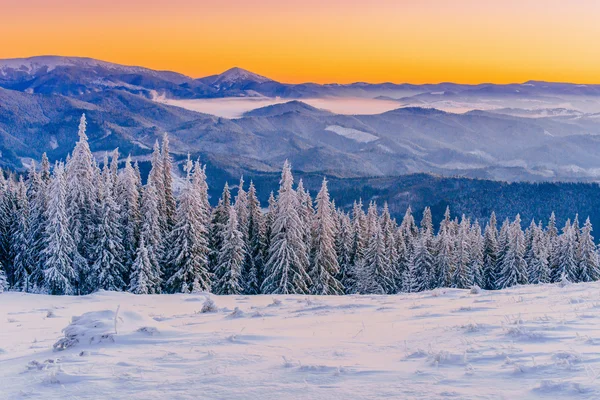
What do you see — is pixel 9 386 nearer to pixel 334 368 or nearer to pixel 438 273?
pixel 334 368

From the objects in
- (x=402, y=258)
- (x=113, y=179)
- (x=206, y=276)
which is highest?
(x=113, y=179)

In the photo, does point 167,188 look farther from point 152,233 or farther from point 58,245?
point 58,245

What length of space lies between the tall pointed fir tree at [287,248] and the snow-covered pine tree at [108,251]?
11.5 meters

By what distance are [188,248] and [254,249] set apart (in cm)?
911

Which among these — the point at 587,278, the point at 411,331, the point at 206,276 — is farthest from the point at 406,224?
the point at 411,331

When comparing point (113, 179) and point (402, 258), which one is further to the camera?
point (402, 258)

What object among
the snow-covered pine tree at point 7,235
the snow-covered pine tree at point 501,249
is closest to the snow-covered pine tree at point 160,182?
the snow-covered pine tree at point 7,235

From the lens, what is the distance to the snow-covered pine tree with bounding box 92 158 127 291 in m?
39.0

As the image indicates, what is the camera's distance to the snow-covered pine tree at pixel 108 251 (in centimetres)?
3897

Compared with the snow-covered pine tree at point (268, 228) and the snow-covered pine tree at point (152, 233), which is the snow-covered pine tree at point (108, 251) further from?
the snow-covered pine tree at point (268, 228)

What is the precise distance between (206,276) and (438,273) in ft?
89.1

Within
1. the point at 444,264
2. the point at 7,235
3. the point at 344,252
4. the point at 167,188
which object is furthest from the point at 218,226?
the point at 444,264

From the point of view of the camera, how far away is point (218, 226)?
47250 millimetres

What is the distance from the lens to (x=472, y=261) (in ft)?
202
